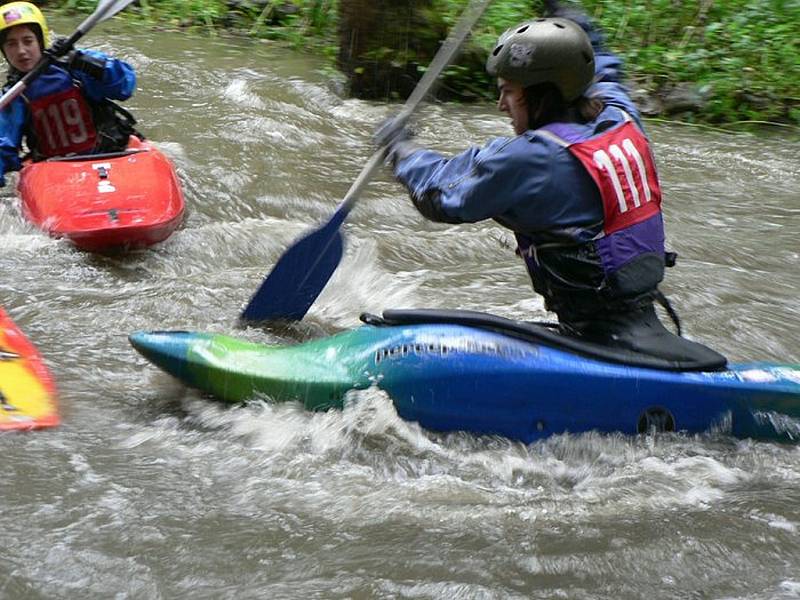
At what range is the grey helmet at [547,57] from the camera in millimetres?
3186

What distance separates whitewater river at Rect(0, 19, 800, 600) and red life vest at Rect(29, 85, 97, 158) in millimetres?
479

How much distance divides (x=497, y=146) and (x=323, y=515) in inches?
46.0

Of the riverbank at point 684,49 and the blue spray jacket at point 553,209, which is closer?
the blue spray jacket at point 553,209

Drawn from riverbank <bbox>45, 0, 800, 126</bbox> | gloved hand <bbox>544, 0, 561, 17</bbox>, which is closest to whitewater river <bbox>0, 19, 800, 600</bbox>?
gloved hand <bbox>544, 0, 561, 17</bbox>

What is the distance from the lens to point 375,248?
18.1 feet

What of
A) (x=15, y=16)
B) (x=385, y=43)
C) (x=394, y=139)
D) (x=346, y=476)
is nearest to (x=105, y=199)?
(x=15, y=16)

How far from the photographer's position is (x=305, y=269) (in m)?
4.29

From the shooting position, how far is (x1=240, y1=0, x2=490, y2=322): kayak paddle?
13.6 feet

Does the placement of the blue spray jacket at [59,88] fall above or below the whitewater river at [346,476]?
above

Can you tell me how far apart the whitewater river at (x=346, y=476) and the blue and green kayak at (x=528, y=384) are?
7 cm

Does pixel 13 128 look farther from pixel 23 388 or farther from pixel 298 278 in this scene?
pixel 23 388

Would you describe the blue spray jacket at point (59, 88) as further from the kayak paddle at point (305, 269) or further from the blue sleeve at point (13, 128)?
the kayak paddle at point (305, 269)

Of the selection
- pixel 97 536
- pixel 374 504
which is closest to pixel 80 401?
pixel 97 536

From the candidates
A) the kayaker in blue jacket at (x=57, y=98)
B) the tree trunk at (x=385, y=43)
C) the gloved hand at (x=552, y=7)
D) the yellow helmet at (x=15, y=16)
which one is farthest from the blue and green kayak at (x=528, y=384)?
the tree trunk at (x=385, y=43)
